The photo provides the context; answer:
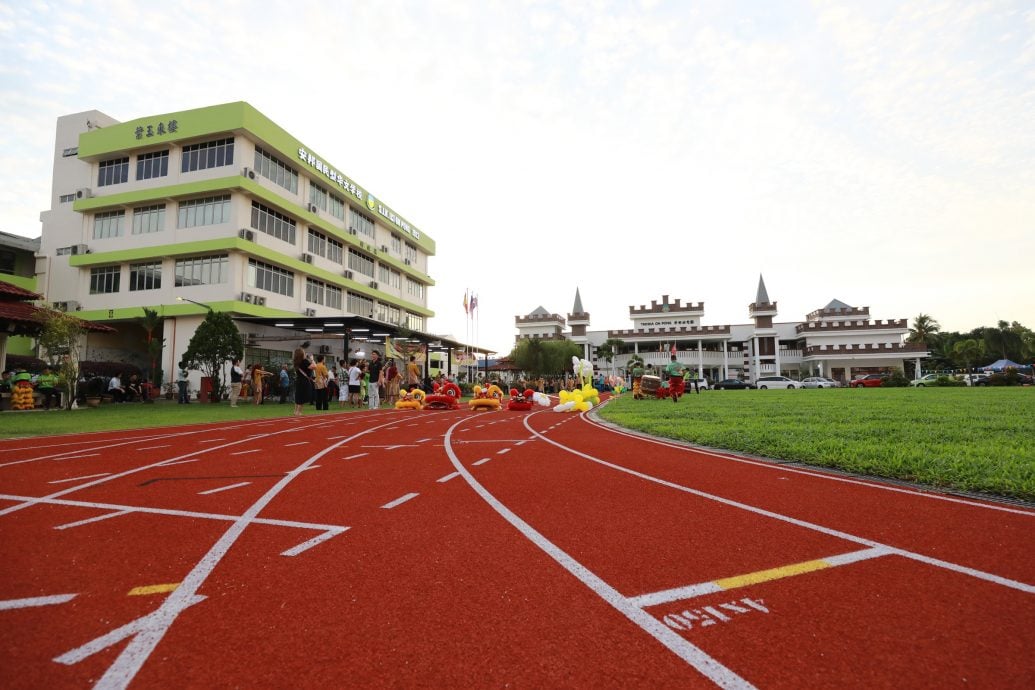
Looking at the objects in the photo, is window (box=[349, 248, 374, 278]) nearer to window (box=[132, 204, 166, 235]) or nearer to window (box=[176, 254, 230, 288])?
window (box=[176, 254, 230, 288])

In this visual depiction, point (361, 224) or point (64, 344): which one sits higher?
point (361, 224)

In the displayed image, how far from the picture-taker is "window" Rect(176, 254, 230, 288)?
28.0 m

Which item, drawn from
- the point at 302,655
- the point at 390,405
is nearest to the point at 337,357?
the point at 390,405

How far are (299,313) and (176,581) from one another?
31.8 meters

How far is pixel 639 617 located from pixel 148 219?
1444 inches

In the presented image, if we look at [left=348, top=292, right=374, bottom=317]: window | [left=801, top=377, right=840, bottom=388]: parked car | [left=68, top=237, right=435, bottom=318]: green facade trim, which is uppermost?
[left=68, top=237, right=435, bottom=318]: green facade trim

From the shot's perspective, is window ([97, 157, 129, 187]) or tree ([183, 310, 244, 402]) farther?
window ([97, 157, 129, 187])

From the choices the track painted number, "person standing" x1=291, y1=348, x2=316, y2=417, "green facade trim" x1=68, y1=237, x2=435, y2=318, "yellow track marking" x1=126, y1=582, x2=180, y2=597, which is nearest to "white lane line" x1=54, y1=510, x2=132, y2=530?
"yellow track marking" x1=126, y1=582, x2=180, y2=597

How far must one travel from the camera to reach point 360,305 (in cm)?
4016

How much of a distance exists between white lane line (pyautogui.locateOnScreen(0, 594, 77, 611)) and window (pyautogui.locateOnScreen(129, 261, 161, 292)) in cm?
3237

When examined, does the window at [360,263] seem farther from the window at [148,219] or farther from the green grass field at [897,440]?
the green grass field at [897,440]

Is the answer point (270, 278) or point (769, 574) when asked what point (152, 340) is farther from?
point (769, 574)

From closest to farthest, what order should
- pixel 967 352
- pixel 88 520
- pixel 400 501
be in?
→ 1. pixel 88 520
2. pixel 400 501
3. pixel 967 352

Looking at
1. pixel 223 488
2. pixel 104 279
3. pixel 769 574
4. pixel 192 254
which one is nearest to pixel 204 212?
pixel 192 254
